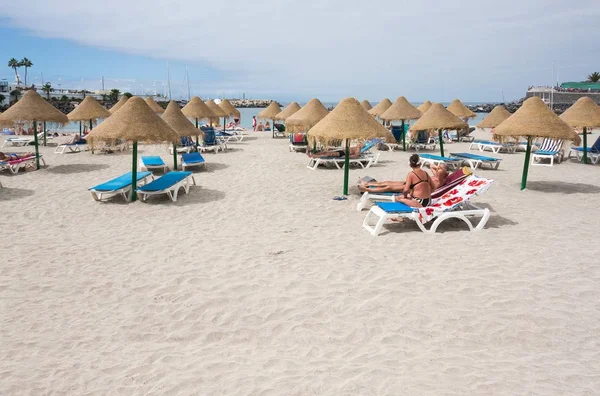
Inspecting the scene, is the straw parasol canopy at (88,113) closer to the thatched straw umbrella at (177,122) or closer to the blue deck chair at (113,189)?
the thatched straw umbrella at (177,122)

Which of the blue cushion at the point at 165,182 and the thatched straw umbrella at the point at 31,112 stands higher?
the thatched straw umbrella at the point at 31,112

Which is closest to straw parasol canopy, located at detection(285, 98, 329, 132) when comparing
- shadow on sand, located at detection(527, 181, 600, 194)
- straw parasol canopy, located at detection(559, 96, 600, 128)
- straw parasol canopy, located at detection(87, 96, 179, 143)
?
straw parasol canopy, located at detection(87, 96, 179, 143)

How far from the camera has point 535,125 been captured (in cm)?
945

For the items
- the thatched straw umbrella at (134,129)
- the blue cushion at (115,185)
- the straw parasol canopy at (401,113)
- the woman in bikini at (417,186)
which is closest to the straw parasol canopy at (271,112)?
the straw parasol canopy at (401,113)

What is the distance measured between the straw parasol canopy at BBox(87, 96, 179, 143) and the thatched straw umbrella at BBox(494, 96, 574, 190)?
7.62 metres

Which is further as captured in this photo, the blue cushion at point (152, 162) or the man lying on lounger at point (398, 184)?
the blue cushion at point (152, 162)

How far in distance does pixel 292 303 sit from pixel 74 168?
1104 centimetres

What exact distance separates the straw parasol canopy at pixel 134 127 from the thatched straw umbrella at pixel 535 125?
300 inches

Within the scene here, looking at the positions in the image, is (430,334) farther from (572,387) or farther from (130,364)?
(130,364)

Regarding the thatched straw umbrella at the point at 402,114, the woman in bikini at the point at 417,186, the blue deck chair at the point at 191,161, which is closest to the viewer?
the woman in bikini at the point at 417,186

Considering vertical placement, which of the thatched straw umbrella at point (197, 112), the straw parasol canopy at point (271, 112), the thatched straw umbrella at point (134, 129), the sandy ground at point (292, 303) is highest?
the straw parasol canopy at point (271, 112)

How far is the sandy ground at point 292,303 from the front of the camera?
3.20 m

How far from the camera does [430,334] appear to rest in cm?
378

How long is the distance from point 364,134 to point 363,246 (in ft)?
11.1
